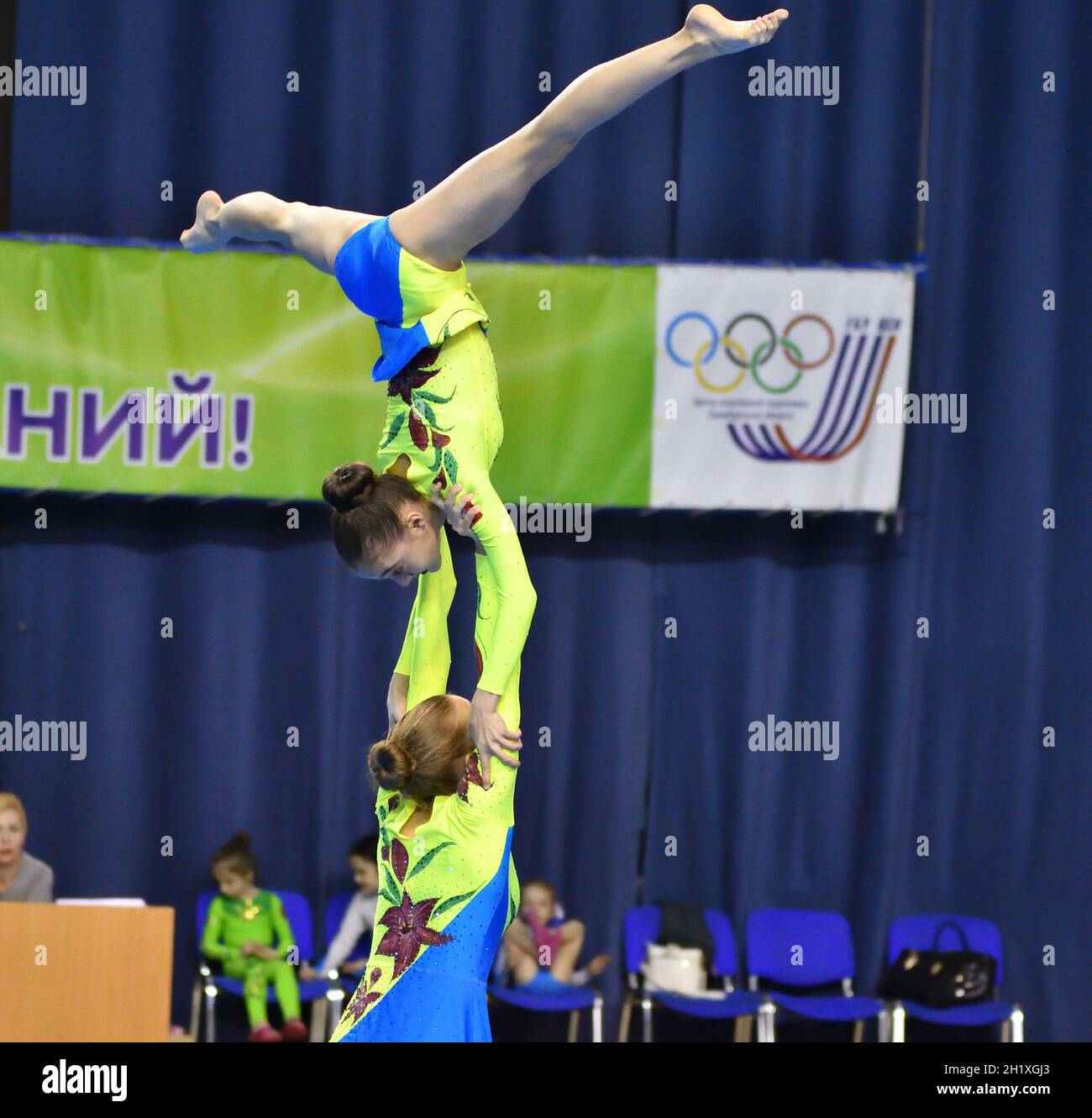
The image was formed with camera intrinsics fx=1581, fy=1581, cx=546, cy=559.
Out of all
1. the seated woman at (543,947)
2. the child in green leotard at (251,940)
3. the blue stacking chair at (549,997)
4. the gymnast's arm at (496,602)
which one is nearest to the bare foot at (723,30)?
the gymnast's arm at (496,602)

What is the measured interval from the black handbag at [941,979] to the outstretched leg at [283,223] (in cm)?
369

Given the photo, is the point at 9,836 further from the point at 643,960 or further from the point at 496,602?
the point at 496,602

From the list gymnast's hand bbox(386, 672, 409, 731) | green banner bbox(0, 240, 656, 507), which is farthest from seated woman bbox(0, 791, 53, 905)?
gymnast's hand bbox(386, 672, 409, 731)

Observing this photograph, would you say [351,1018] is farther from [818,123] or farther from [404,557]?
[818,123]

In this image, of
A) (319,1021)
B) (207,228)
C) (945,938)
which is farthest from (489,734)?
(945,938)

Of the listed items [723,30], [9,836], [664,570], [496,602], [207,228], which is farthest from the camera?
[664,570]

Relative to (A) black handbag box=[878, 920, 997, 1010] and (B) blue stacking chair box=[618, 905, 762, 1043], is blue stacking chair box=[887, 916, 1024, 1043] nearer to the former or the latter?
(A) black handbag box=[878, 920, 997, 1010]

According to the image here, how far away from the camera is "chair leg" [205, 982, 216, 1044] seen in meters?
5.68

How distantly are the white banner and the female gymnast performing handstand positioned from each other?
2617mm

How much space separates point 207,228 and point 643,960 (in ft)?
11.4

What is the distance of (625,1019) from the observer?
20.0ft

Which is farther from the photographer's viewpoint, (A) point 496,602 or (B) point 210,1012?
(B) point 210,1012

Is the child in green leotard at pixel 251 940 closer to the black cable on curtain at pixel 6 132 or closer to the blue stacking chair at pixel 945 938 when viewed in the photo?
the blue stacking chair at pixel 945 938
